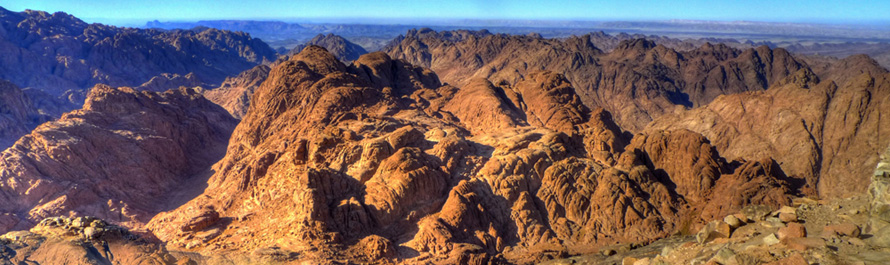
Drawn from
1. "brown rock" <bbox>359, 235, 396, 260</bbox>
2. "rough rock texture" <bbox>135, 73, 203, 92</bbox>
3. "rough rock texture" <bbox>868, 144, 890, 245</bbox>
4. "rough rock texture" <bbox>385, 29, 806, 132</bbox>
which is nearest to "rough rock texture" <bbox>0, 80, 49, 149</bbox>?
"rough rock texture" <bbox>135, 73, 203, 92</bbox>

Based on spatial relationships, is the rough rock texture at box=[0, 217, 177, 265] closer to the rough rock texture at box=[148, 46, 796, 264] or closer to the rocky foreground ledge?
the rough rock texture at box=[148, 46, 796, 264]

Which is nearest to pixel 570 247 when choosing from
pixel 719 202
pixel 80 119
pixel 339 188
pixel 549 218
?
pixel 549 218

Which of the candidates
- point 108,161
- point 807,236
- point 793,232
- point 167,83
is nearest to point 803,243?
point 793,232

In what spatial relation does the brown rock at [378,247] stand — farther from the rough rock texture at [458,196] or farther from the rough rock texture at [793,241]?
the rough rock texture at [793,241]

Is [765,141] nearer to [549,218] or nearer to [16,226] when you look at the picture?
[549,218]

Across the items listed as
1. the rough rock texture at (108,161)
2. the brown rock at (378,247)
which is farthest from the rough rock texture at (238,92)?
the brown rock at (378,247)

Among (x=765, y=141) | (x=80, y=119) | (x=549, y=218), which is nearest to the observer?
(x=549, y=218)
